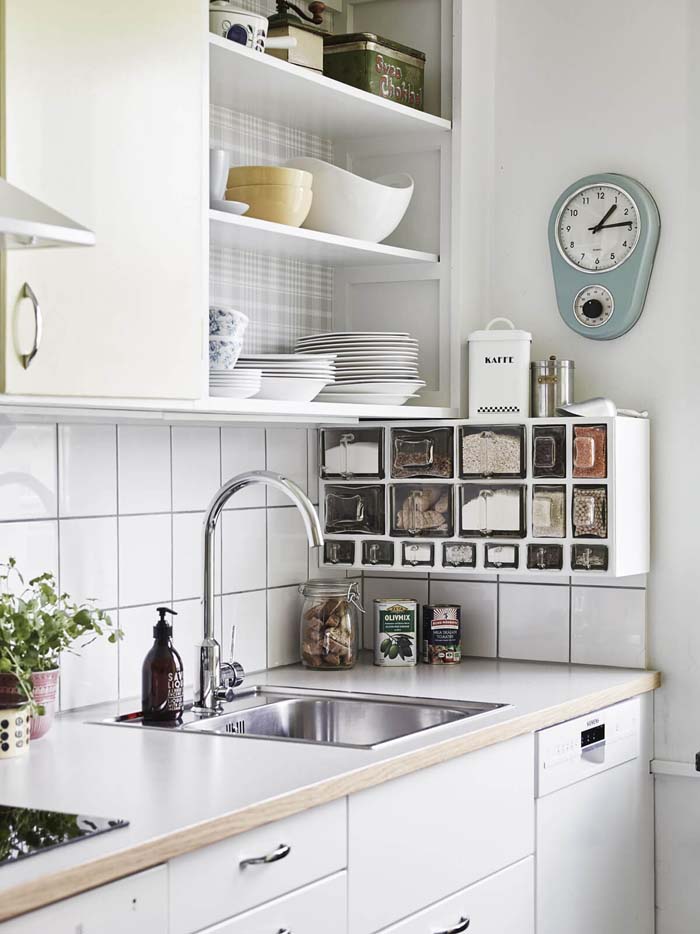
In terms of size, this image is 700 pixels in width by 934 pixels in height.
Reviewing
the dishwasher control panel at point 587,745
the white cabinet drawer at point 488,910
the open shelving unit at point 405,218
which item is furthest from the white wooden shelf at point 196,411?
the white cabinet drawer at point 488,910

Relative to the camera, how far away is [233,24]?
248 cm

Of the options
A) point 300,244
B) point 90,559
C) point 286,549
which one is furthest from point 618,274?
point 90,559

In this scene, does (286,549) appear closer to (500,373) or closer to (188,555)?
(188,555)

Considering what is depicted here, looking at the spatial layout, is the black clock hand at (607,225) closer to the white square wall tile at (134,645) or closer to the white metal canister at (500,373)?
the white metal canister at (500,373)

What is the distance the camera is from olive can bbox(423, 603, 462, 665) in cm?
307

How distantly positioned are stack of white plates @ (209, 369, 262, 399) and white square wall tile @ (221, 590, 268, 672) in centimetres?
62

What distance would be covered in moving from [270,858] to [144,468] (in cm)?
102

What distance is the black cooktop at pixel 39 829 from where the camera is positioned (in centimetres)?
154

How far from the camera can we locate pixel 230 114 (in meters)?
2.85

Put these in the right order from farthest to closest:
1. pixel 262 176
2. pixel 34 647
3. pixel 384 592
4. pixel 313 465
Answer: pixel 384 592, pixel 313 465, pixel 262 176, pixel 34 647

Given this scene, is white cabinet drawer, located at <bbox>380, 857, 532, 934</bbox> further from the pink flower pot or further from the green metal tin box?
the green metal tin box

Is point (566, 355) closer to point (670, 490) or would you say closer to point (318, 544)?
point (670, 490)

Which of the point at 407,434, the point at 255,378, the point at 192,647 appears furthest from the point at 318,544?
the point at 407,434

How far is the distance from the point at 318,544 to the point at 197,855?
2.67 ft
